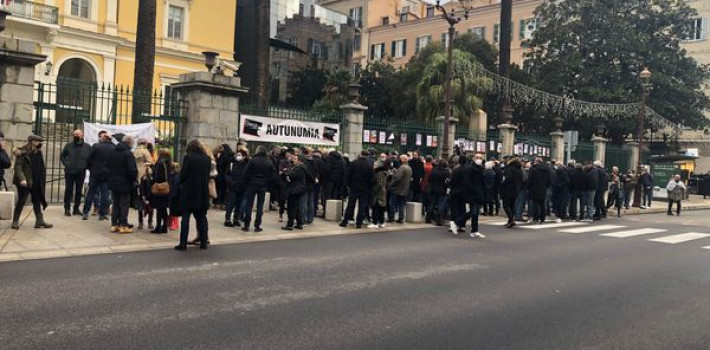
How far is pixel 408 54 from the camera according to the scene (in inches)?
2464

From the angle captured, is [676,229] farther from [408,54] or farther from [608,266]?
[408,54]

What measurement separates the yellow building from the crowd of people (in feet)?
65.0

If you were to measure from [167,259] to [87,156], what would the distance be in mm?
4278

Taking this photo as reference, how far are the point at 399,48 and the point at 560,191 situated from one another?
49.1 m

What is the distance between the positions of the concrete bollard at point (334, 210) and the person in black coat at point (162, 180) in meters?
4.37

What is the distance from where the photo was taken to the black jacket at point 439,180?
13.9m

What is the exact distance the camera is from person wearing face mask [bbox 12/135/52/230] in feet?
30.9

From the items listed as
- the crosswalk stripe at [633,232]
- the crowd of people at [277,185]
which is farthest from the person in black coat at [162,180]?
the crosswalk stripe at [633,232]

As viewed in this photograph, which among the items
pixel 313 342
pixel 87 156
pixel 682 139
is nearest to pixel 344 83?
pixel 682 139

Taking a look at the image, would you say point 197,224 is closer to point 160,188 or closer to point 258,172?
point 160,188

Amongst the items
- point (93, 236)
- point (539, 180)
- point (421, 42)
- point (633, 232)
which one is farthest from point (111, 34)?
point (421, 42)

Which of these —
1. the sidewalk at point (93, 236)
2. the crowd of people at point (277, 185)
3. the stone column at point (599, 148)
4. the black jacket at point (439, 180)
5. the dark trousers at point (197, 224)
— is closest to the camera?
the sidewalk at point (93, 236)

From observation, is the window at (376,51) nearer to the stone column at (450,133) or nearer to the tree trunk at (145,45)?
the stone column at (450,133)

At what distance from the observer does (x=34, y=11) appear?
3097cm
